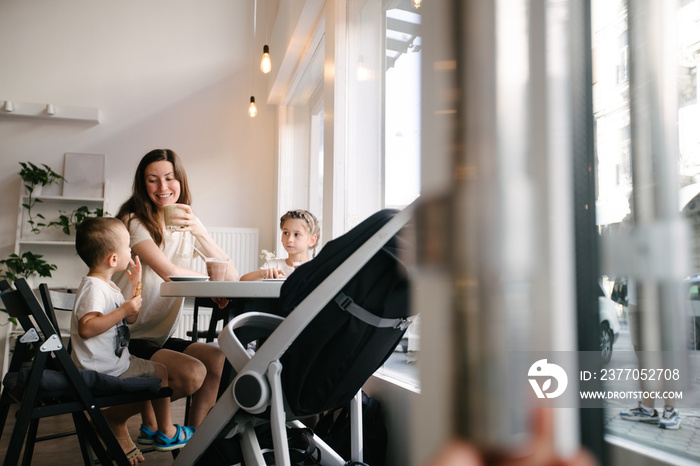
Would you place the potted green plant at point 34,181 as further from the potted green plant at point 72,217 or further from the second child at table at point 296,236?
the second child at table at point 296,236

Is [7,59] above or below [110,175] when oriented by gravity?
above

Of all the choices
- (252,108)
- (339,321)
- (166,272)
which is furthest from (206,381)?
(252,108)

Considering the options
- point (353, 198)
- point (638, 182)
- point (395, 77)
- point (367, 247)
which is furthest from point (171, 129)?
point (638, 182)

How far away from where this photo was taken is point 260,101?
5.11 meters

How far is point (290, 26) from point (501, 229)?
3898mm

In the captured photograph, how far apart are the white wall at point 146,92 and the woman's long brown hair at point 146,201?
8.58 feet

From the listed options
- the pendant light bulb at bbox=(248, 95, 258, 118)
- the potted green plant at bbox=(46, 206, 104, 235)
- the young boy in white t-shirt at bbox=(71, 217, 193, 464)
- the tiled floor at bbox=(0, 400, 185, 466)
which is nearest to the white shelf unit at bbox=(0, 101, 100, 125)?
the potted green plant at bbox=(46, 206, 104, 235)

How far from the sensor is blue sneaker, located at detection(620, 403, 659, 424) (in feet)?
0.62

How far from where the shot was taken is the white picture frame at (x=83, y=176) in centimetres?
452

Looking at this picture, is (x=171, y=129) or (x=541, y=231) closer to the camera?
(x=541, y=231)

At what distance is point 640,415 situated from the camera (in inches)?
8.0

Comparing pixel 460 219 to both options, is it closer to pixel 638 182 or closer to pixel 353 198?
pixel 638 182

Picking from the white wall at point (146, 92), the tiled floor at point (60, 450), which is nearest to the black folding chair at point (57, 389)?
the tiled floor at point (60, 450)

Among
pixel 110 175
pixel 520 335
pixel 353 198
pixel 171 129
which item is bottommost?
pixel 520 335
